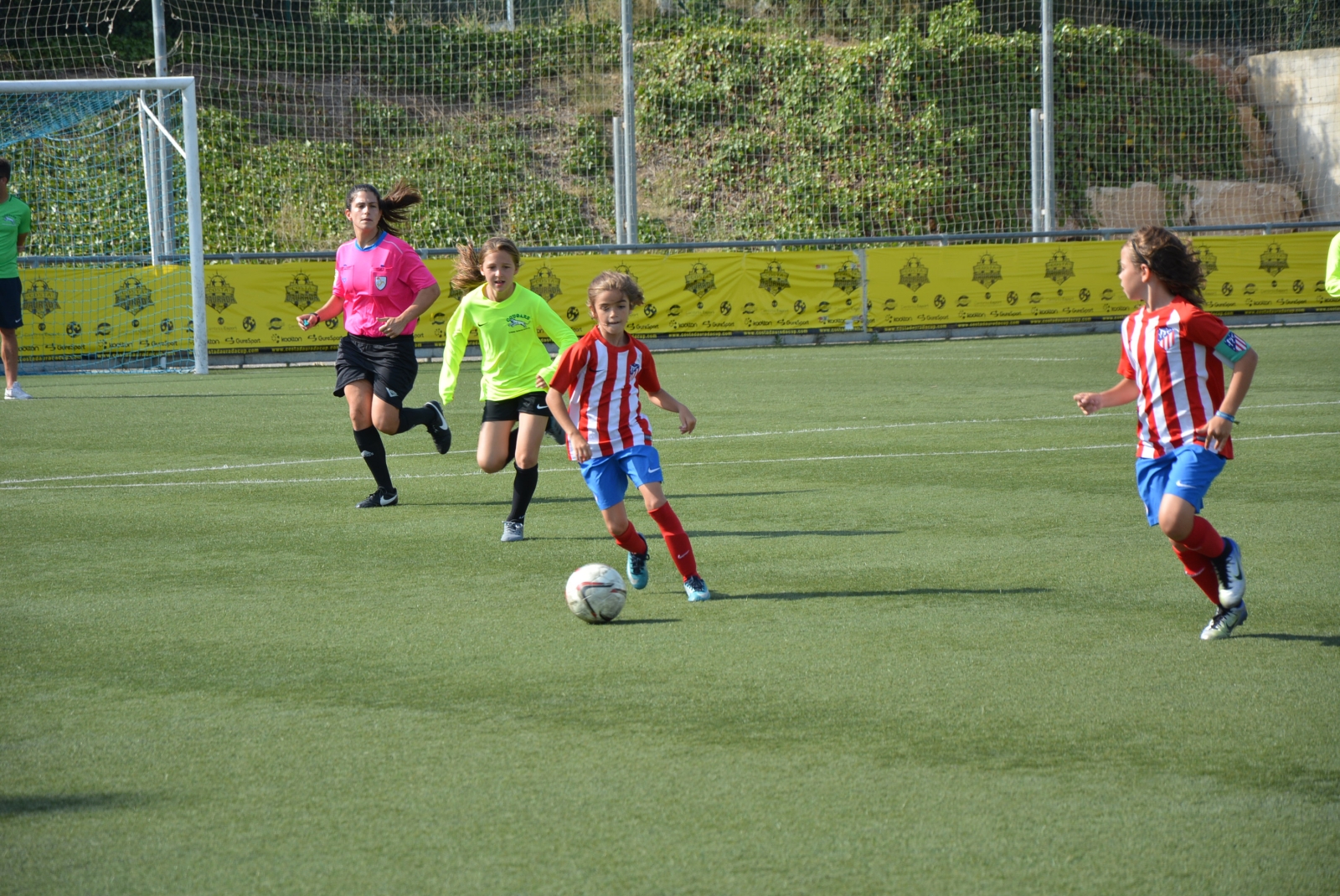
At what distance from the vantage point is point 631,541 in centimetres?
641

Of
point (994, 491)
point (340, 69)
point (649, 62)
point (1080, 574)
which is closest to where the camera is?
point (1080, 574)

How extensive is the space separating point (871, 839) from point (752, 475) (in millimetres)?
6490

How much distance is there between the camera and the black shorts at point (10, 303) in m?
15.8

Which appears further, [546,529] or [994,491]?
[994,491]

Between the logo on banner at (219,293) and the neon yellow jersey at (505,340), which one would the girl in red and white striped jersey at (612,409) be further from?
the logo on banner at (219,293)

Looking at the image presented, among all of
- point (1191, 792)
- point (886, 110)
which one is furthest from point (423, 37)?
point (1191, 792)

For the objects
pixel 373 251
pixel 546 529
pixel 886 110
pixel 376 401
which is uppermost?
pixel 886 110

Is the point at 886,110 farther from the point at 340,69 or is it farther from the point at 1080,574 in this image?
the point at 1080,574

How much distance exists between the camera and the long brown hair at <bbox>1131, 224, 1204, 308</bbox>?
552cm

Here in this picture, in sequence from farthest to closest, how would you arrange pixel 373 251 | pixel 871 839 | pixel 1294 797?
pixel 373 251, pixel 1294 797, pixel 871 839

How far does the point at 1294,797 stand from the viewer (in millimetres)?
3582

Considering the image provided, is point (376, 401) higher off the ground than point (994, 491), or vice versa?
point (376, 401)

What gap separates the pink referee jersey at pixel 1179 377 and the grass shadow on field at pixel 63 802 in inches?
140

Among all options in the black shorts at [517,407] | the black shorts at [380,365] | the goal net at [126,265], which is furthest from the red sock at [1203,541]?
the goal net at [126,265]
